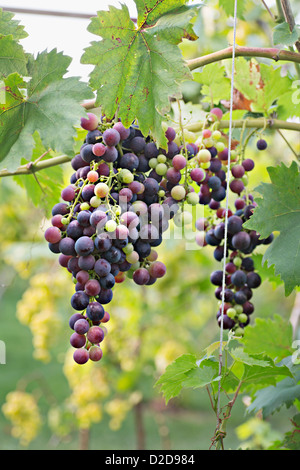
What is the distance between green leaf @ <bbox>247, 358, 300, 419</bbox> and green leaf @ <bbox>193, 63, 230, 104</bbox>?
0.53 meters

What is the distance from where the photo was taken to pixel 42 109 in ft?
2.24

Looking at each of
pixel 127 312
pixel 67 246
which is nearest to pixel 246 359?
pixel 67 246

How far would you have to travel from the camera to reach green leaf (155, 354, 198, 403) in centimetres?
72

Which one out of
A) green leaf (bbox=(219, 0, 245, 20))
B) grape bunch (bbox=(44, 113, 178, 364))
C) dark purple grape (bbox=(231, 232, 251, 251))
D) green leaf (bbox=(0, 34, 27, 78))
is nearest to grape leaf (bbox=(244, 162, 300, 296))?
dark purple grape (bbox=(231, 232, 251, 251))

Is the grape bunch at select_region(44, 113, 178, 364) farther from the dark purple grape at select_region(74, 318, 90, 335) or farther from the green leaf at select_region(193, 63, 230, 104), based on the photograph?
the green leaf at select_region(193, 63, 230, 104)

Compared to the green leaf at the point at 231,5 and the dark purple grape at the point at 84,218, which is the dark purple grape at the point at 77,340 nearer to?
the dark purple grape at the point at 84,218

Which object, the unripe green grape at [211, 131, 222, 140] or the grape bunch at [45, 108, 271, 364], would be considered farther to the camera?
the unripe green grape at [211, 131, 222, 140]

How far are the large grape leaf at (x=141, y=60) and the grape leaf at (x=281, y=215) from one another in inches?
7.9

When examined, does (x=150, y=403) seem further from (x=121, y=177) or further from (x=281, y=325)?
(x=121, y=177)

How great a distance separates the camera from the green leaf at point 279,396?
0.89 m

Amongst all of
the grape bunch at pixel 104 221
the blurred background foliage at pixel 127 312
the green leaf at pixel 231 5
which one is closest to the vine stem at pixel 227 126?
the grape bunch at pixel 104 221

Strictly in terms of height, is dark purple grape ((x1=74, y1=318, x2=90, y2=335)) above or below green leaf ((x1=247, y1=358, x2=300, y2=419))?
above

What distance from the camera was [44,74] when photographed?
689 millimetres

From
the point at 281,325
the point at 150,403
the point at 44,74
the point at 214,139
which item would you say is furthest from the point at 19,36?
the point at 150,403
